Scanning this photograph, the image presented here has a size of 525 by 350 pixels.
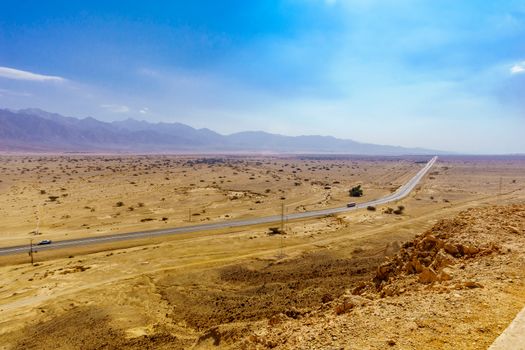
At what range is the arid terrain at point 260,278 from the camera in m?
11.3

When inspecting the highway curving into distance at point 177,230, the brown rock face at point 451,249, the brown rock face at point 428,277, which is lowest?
the highway curving into distance at point 177,230

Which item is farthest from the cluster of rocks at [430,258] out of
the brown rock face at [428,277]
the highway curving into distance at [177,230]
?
the highway curving into distance at [177,230]

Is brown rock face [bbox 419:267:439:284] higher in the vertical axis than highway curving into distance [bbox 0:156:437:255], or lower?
higher

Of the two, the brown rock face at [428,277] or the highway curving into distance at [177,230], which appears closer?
the brown rock face at [428,277]

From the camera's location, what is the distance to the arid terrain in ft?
37.0

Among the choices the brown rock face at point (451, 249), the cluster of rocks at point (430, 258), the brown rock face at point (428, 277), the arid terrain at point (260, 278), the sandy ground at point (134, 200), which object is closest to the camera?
the arid terrain at point (260, 278)

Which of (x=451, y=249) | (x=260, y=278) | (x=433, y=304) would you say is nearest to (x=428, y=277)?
(x=433, y=304)

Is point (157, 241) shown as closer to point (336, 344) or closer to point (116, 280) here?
point (116, 280)

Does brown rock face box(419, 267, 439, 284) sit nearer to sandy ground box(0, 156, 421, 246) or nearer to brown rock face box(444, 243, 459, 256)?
brown rock face box(444, 243, 459, 256)

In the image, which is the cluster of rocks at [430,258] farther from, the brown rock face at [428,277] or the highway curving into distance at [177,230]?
the highway curving into distance at [177,230]

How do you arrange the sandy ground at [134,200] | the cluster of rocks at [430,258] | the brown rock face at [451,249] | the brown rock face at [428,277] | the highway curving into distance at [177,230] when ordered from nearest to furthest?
1. the brown rock face at [428,277]
2. the cluster of rocks at [430,258]
3. the brown rock face at [451,249]
4. the highway curving into distance at [177,230]
5. the sandy ground at [134,200]

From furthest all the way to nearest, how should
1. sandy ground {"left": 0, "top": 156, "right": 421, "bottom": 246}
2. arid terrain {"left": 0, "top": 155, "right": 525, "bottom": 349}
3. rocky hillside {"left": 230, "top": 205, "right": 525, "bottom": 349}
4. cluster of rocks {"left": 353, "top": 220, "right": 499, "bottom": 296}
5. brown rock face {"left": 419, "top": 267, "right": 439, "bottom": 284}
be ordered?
sandy ground {"left": 0, "top": 156, "right": 421, "bottom": 246} < cluster of rocks {"left": 353, "top": 220, "right": 499, "bottom": 296} < brown rock face {"left": 419, "top": 267, "right": 439, "bottom": 284} < arid terrain {"left": 0, "top": 155, "right": 525, "bottom": 349} < rocky hillside {"left": 230, "top": 205, "right": 525, "bottom": 349}

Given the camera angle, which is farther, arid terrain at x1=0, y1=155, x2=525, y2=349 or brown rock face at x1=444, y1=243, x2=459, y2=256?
brown rock face at x1=444, y1=243, x2=459, y2=256


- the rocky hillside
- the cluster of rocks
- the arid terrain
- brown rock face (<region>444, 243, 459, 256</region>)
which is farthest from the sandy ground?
brown rock face (<region>444, 243, 459, 256</region>)
